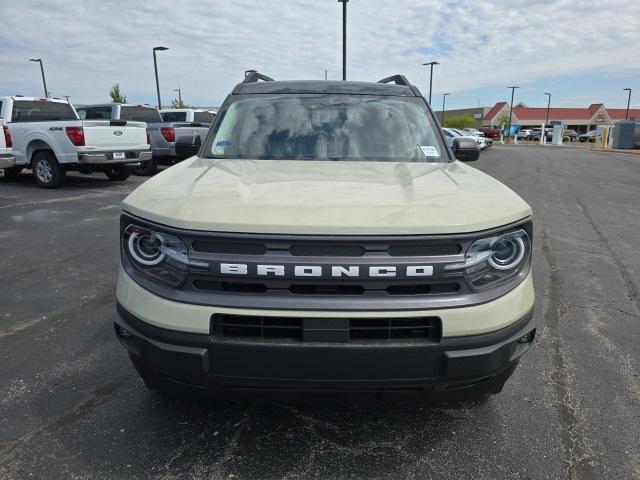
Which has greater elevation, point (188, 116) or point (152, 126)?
point (188, 116)

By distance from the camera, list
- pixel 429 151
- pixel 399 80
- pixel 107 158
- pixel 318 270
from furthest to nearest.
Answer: pixel 107 158 < pixel 399 80 < pixel 429 151 < pixel 318 270

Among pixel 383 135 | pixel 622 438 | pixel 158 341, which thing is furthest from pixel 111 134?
pixel 622 438

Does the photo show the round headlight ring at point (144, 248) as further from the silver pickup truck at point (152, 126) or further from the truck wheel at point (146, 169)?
the truck wheel at point (146, 169)

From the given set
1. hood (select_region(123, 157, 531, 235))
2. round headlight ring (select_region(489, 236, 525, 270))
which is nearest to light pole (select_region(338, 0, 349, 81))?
hood (select_region(123, 157, 531, 235))

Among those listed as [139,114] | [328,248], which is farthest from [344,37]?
[328,248]

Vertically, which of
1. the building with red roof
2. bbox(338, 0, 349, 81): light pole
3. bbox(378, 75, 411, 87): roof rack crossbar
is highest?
bbox(338, 0, 349, 81): light pole

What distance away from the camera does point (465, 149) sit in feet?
13.2

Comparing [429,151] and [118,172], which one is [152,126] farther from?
[429,151]

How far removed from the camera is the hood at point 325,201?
6.46 ft

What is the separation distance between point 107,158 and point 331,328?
34.7ft

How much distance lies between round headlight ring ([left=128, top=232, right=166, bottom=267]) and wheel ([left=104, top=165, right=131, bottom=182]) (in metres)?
11.6

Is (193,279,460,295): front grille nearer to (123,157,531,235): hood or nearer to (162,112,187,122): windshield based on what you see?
(123,157,531,235): hood

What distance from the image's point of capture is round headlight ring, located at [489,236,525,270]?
2115 mm

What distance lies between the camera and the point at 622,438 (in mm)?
2578
